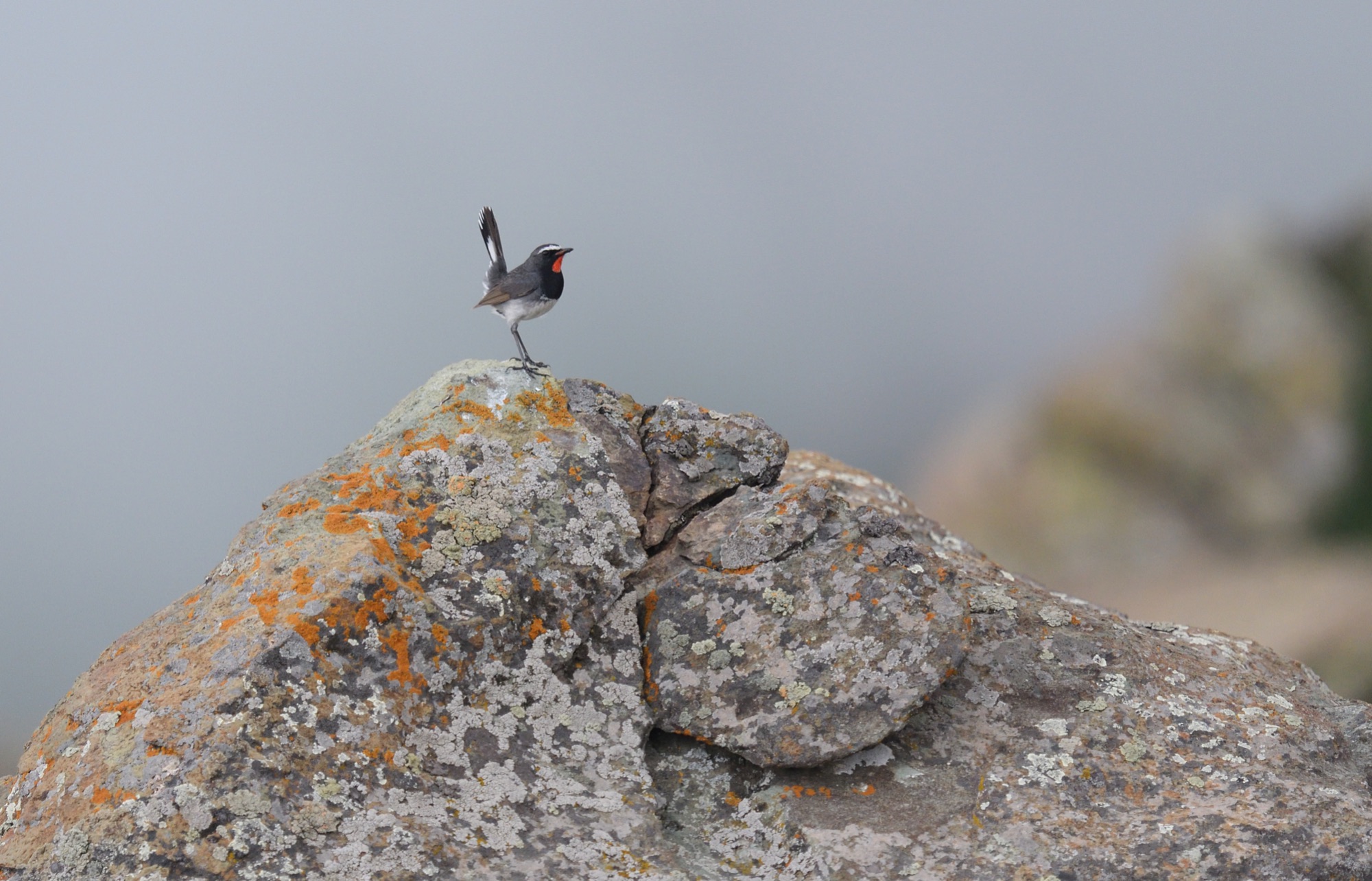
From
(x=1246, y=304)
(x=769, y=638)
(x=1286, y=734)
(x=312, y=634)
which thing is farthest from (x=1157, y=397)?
(x=312, y=634)

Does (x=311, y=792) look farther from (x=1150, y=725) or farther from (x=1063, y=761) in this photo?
(x=1150, y=725)

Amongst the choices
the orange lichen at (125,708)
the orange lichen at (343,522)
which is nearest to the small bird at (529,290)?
the orange lichen at (343,522)

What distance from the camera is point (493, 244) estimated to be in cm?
1130

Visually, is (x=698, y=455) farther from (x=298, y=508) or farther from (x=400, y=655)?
(x=298, y=508)

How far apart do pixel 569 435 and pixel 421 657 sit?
2799 millimetres

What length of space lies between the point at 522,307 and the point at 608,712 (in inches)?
185

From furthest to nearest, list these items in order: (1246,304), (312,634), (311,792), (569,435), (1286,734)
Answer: (1246,304) < (569,435) < (1286,734) < (312,634) < (311,792)

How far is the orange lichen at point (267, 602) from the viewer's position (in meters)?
7.83

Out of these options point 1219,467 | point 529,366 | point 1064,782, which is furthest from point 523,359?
point 1219,467

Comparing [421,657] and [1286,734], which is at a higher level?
[1286,734]

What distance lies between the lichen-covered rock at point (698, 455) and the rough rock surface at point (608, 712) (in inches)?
2.3

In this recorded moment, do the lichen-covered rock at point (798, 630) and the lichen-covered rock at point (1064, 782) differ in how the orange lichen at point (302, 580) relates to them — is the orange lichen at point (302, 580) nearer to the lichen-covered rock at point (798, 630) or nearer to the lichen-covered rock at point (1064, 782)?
the lichen-covered rock at point (798, 630)

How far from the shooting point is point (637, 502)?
10.1 meters

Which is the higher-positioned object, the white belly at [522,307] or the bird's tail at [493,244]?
the bird's tail at [493,244]
